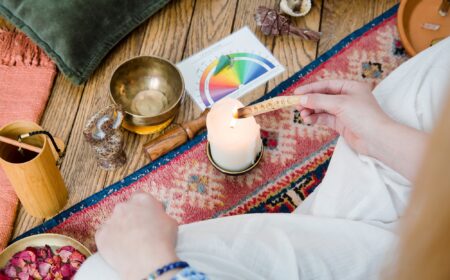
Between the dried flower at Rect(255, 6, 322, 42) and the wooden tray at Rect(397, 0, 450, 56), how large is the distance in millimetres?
227

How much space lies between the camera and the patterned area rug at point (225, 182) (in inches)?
53.7

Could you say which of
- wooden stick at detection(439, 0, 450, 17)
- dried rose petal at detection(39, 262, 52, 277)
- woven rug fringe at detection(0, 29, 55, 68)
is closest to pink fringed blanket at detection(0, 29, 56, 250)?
woven rug fringe at detection(0, 29, 55, 68)

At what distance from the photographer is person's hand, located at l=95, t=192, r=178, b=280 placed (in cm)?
87

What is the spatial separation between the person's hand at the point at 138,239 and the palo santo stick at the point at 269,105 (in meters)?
0.30

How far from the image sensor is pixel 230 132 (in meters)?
1.25

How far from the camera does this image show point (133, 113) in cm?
144

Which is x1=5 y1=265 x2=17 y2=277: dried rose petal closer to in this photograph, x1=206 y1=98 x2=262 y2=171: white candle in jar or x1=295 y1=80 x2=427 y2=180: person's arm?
x1=206 y1=98 x2=262 y2=171: white candle in jar

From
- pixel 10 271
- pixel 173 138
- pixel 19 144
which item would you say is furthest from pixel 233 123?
pixel 10 271

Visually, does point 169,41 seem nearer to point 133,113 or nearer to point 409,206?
point 133,113

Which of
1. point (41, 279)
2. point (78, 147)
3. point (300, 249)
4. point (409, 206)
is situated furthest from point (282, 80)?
point (409, 206)

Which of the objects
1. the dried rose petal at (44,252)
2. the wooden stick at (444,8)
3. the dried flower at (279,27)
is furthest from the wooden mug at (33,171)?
the wooden stick at (444,8)

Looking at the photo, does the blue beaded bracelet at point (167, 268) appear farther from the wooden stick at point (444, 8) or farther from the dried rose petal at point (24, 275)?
the wooden stick at point (444, 8)

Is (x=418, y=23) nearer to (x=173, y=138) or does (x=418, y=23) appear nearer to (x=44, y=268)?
(x=173, y=138)

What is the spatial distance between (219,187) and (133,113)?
0.29 m
